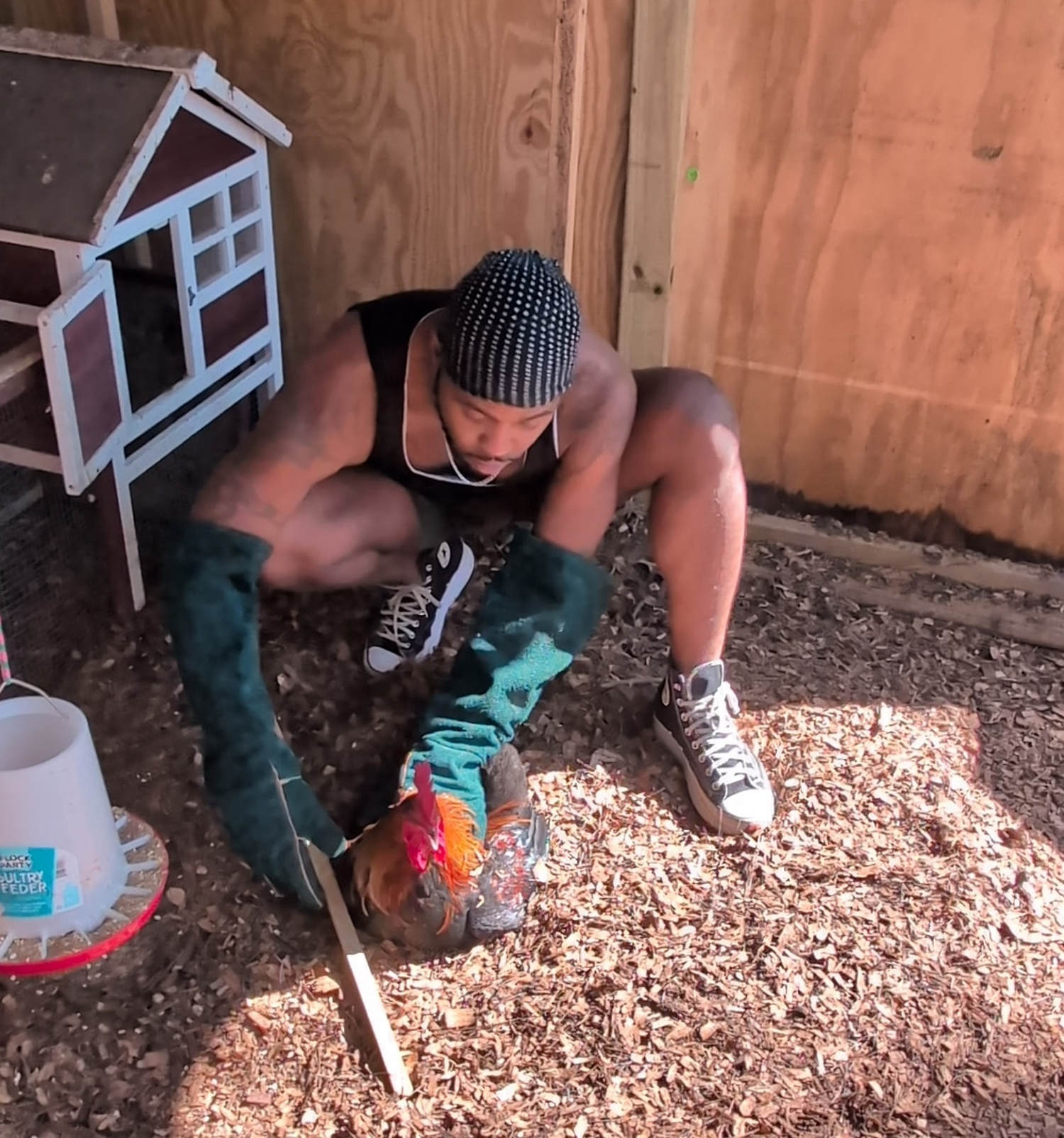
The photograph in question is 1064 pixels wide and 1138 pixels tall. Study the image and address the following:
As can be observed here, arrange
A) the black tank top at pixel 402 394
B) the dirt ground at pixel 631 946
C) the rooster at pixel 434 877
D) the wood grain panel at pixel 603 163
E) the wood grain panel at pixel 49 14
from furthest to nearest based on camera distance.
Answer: the wood grain panel at pixel 49 14 < the wood grain panel at pixel 603 163 < the black tank top at pixel 402 394 < the rooster at pixel 434 877 < the dirt ground at pixel 631 946

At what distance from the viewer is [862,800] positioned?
6.62ft

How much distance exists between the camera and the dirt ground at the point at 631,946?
5.16ft

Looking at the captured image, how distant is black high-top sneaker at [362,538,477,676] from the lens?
7.24 feet

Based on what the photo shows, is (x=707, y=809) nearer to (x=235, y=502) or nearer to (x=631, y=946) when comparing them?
(x=631, y=946)

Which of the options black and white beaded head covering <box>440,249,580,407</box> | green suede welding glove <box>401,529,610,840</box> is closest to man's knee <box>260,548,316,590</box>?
green suede welding glove <box>401,529,610,840</box>

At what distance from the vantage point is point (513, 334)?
1.58 m

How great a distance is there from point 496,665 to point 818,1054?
2.27 feet

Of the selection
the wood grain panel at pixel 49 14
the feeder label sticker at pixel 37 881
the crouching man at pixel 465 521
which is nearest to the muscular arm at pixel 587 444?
the crouching man at pixel 465 521

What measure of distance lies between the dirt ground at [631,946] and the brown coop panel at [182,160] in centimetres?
74

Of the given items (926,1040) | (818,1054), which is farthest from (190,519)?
(926,1040)

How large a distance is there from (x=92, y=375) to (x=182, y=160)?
397mm

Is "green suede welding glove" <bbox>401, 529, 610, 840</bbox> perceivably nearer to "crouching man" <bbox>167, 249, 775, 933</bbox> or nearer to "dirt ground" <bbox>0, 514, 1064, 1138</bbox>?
"crouching man" <bbox>167, 249, 775, 933</bbox>

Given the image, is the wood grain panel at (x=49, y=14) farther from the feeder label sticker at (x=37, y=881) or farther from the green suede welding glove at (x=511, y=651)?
the feeder label sticker at (x=37, y=881)

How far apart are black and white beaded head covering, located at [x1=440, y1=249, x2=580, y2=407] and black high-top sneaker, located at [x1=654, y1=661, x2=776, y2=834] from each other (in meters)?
0.63
